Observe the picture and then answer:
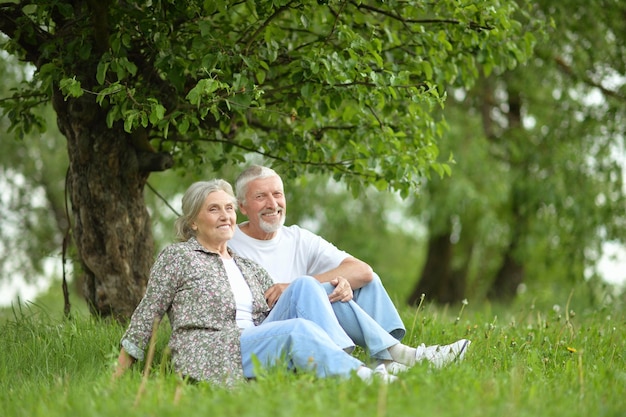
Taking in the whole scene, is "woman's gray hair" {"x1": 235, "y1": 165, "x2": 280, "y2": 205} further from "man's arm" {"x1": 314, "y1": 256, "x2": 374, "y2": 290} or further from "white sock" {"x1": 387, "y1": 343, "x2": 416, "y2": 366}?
"white sock" {"x1": 387, "y1": 343, "x2": 416, "y2": 366}

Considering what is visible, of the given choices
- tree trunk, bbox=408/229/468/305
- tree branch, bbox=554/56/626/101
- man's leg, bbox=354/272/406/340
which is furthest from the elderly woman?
tree trunk, bbox=408/229/468/305

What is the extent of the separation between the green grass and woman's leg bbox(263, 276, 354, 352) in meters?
0.47

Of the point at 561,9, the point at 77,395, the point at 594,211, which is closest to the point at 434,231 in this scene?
the point at 594,211

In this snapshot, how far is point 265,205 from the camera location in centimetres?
511

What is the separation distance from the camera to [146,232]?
6215 millimetres

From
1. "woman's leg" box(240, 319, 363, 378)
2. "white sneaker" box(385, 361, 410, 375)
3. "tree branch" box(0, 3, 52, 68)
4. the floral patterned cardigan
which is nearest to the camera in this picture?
"woman's leg" box(240, 319, 363, 378)

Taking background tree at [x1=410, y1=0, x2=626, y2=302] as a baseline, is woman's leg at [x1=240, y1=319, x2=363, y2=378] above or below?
below

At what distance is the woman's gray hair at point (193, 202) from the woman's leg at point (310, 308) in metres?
0.68

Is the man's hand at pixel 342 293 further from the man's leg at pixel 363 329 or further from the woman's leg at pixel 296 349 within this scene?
the woman's leg at pixel 296 349

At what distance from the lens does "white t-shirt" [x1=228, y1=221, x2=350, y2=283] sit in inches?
205

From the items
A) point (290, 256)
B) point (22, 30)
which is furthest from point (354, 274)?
point (22, 30)

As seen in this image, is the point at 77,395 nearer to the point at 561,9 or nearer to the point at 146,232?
the point at 146,232

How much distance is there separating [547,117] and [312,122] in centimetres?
712

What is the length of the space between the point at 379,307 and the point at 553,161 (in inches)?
288
